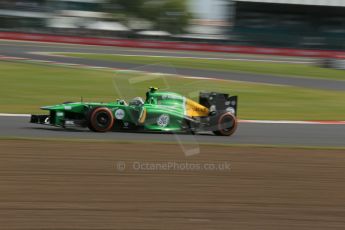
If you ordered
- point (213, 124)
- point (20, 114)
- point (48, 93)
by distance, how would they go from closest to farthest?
point (213, 124), point (20, 114), point (48, 93)

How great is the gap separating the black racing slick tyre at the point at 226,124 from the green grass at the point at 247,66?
1349cm

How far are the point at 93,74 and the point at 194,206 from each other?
49.1 feet

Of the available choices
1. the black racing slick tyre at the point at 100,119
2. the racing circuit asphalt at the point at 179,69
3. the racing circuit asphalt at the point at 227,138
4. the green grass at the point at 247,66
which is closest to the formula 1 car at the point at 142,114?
the black racing slick tyre at the point at 100,119

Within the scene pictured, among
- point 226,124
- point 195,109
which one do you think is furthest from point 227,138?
point 195,109

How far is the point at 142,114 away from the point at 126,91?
73 centimetres

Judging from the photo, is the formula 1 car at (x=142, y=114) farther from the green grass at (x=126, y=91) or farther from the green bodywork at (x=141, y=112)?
the green grass at (x=126, y=91)

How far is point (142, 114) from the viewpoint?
1037cm

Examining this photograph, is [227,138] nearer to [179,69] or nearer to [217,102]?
[217,102]

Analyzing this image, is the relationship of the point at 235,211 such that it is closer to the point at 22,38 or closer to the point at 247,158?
the point at 247,158

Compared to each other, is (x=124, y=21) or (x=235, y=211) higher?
(x=124, y=21)

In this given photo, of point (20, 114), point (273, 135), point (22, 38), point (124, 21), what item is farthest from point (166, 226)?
point (124, 21)

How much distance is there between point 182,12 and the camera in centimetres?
5850

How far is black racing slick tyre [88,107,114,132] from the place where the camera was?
1015cm

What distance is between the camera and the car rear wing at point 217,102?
10.6m
